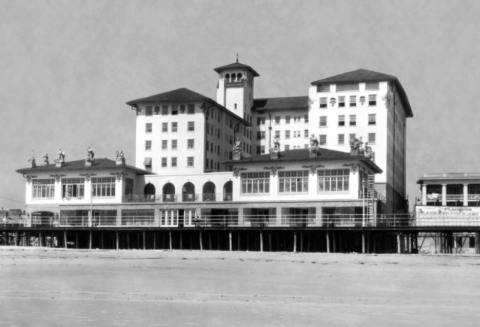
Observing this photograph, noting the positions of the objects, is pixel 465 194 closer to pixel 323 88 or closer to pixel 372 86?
pixel 372 86

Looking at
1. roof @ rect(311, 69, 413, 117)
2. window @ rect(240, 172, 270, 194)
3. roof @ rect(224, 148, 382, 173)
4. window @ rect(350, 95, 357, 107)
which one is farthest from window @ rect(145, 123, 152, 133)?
window @ rect(240, 172, 270, 194)

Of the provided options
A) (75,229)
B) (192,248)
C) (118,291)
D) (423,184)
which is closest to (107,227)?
(75,229)

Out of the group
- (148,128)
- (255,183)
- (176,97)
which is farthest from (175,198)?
(176,97)

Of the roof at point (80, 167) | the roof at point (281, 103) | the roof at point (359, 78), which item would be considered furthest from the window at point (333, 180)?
the roof at point (281, 103)

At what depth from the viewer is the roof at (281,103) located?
126 m

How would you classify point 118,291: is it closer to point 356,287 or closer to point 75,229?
point 356,287

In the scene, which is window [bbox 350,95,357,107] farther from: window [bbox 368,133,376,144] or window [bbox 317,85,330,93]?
window [bbox 368,133,376,144]

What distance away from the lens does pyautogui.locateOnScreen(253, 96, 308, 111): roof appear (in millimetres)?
126250

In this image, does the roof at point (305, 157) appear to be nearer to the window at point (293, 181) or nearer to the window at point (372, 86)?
the window at point (293, 181)

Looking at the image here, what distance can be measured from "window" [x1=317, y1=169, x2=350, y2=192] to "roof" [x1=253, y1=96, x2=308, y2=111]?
50012mm

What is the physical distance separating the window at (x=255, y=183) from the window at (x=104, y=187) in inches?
573

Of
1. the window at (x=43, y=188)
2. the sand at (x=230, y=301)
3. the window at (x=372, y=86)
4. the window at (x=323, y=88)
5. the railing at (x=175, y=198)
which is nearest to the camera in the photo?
the sand at (x=230, y=301)

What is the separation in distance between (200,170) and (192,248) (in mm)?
24330

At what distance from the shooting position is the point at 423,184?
11338cm
